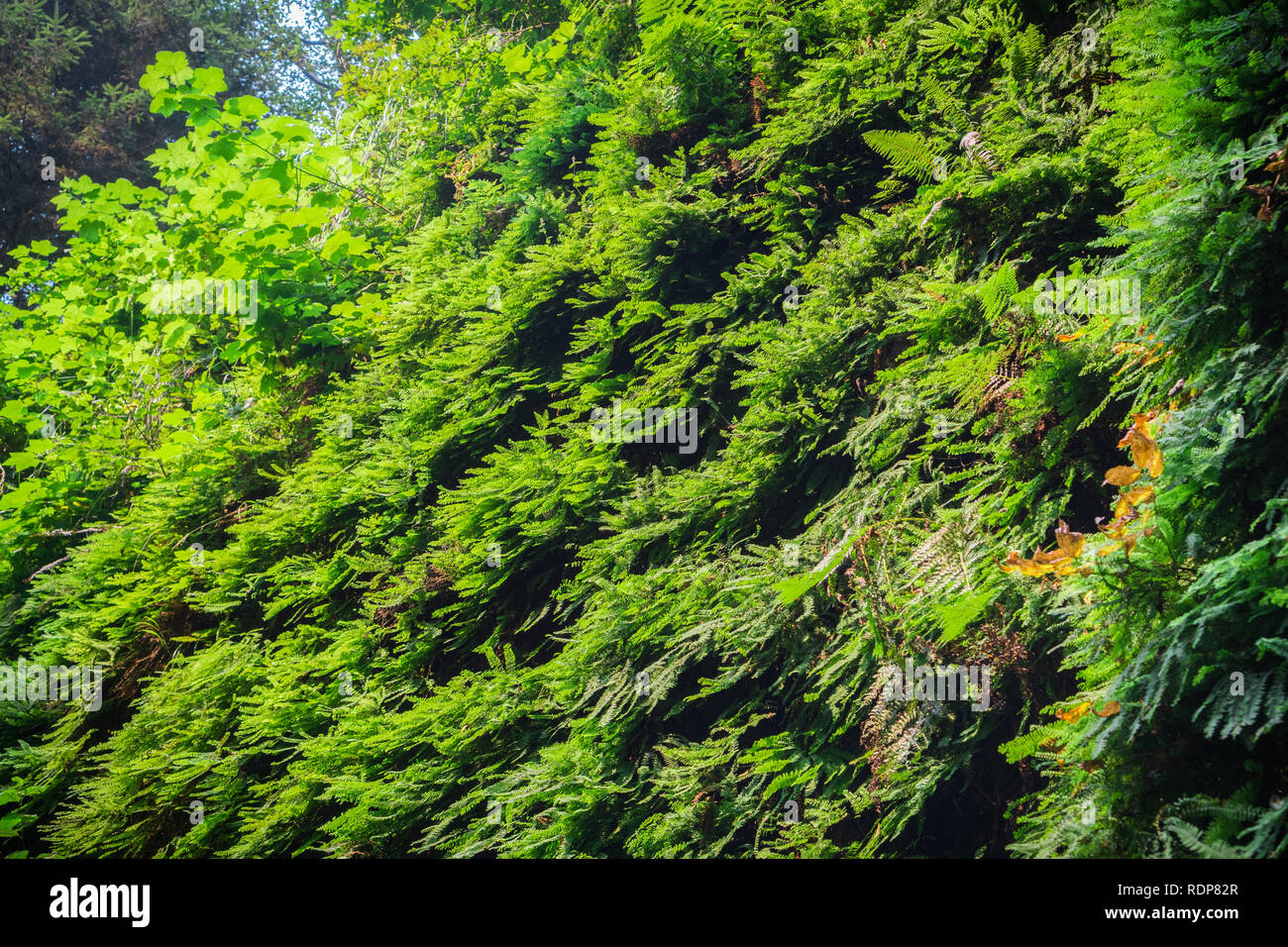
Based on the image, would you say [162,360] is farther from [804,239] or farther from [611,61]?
[804,239]

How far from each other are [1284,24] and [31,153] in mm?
22177

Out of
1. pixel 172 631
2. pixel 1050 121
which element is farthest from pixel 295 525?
pixel 1050 121

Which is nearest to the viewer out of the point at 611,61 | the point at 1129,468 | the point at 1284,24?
the point at 1284,24

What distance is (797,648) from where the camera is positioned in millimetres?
2666

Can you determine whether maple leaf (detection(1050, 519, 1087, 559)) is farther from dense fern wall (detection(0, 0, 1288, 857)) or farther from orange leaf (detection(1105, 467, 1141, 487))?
orange leaf (detection(1105, 467, 1141, 487))

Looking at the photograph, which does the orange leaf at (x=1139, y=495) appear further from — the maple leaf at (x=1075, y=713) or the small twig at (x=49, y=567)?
the small twig at (x=49, y=567)

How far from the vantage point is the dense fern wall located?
1.70 m

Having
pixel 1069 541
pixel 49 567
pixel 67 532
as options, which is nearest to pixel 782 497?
pixel 1069 541

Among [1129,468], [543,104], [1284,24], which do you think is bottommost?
[1129,468]

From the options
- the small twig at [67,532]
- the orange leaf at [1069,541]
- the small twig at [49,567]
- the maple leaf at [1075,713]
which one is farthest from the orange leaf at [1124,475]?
the small twig at [49,567]

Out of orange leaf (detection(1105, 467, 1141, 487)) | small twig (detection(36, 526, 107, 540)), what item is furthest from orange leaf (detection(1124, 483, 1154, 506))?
small twig (detection(36, 526, 107, 540))

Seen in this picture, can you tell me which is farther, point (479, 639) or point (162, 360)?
point (162, 360)

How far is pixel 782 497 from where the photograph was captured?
10.1ft
